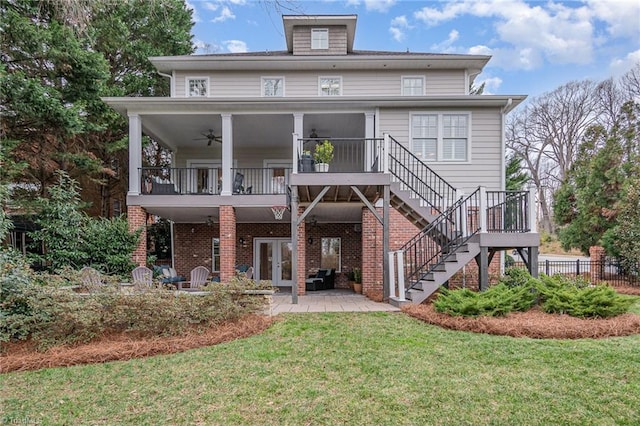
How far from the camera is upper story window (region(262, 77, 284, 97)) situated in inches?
539

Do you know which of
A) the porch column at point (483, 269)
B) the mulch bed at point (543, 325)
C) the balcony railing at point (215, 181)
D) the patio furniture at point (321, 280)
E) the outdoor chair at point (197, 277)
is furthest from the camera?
the patio furniture at point (321, 280)

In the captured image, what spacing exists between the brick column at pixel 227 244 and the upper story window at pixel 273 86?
5.21 meters

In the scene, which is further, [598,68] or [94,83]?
[598,68]

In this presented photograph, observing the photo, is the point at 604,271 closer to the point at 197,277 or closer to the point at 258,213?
the point at 258,213

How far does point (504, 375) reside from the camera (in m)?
4.38

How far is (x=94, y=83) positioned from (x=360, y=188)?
404 inches

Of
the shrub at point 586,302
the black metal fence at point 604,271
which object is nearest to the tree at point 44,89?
the shrub at point 586,302

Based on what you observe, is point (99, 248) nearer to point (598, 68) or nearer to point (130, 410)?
point (130, 410)

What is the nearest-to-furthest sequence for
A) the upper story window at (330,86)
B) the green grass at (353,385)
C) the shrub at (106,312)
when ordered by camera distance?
1. the green grass at (353,385)
2. the shrub at (106,312)
3. the upper story window at (330,86)

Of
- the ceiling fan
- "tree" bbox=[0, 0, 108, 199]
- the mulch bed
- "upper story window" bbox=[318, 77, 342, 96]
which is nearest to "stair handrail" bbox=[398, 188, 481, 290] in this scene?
the mulch bed

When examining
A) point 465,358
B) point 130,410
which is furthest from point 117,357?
point 465,358

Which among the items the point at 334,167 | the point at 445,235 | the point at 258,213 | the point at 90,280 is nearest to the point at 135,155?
the point at 258,213

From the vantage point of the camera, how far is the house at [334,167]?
8953 millimetres

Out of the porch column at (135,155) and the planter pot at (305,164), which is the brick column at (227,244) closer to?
the porch column at (135,155)
